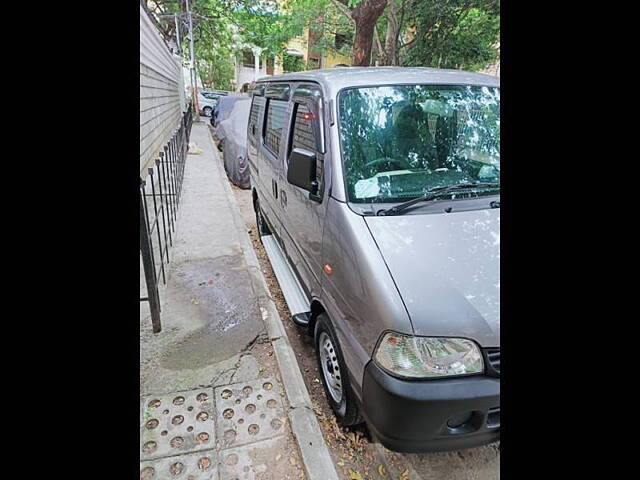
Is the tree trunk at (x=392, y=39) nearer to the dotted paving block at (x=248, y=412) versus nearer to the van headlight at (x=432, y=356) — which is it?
the dotted paving block at (x=248, y=412)

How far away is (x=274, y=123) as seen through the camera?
3812mm

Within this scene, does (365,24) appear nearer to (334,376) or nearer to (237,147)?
(237,147)

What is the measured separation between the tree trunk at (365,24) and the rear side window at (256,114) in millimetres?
5099

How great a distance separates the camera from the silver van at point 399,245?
1605mm

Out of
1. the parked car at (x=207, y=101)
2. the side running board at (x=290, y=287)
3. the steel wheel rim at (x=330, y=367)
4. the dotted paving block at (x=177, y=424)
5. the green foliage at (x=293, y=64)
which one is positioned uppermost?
the green foliage at (x=293, y=64)

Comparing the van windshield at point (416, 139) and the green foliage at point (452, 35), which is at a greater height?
the green foliage at point (452, 35)

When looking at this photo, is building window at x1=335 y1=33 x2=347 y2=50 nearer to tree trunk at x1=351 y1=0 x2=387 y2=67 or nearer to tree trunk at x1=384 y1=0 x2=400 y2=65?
tree trunk at x1=384 y1=0 x2=400 y2=65

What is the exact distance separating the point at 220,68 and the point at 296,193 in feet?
93.2

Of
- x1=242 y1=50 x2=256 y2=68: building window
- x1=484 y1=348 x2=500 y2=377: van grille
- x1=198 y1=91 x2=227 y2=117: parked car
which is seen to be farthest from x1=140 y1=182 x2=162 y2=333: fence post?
x1=242 y1=50 x2=256 y2=68: building window

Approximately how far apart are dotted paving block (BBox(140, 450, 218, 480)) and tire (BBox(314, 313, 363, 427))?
0.72m

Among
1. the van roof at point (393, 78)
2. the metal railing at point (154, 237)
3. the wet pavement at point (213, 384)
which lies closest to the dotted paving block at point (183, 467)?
the wet pavement at point (213, 384)

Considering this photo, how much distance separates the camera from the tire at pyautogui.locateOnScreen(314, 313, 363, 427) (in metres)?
2.09
